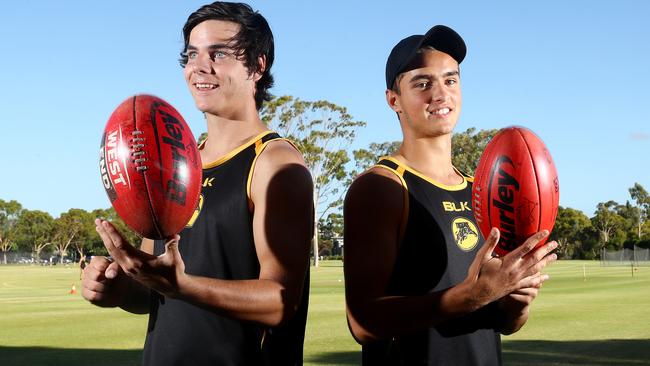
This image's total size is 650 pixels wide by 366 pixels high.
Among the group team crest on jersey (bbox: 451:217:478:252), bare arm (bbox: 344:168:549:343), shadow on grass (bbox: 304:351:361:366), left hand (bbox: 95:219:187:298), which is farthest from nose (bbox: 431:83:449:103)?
shadow on grass (bbox: 304:351:361:366)

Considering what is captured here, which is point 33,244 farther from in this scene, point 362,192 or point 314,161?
point 362,192

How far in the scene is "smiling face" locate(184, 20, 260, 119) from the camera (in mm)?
3838

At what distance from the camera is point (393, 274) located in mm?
3891

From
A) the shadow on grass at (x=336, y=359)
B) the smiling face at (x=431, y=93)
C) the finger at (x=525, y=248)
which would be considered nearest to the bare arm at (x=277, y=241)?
the smiling face at (x=431, y=93)

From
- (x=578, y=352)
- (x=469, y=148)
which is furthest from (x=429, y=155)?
(x=469, y=148)

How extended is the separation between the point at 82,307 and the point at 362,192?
2357 centimetres

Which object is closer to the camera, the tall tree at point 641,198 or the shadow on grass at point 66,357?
the shadow on grass at point 66,357

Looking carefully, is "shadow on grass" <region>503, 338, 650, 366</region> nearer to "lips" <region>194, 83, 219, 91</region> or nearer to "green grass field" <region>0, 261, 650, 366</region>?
"green grass field" <region>0, 261, 650, 366</region>

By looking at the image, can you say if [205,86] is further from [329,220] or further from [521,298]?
[329,220]

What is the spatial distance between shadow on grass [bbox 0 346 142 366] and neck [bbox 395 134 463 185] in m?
9.14

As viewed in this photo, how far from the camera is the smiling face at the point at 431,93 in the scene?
4023mm

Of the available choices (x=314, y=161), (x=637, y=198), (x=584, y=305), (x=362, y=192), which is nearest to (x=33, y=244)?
(x=314, y=161)

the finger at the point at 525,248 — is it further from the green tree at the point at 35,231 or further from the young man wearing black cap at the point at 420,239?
the green tree at the point at 35,231

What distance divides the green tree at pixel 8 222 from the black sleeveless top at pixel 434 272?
134238mm
